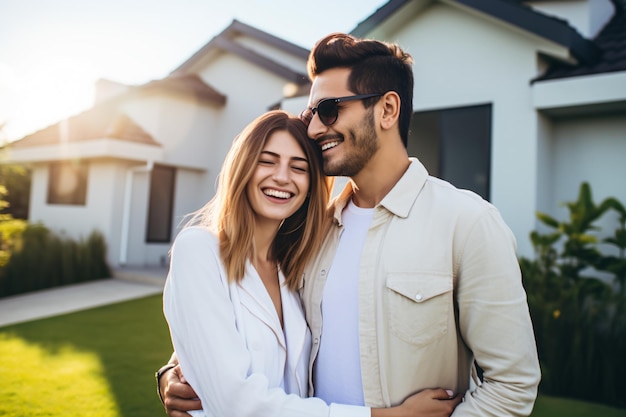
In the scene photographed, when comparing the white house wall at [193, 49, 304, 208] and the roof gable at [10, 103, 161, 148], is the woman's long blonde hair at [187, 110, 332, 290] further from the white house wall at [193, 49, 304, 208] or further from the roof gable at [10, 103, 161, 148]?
the roof gable at [10, 103, 161, 148]

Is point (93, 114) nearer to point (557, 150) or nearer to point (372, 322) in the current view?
point (557, 150)

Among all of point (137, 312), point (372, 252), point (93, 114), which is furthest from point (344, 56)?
point (93, 114)

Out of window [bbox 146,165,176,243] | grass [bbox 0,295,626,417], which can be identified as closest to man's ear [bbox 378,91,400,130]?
grass [bbox 0,295,626,417]

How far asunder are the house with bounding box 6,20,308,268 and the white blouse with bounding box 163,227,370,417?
10984 millimetres

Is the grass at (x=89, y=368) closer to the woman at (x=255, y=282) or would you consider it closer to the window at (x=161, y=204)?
the woman at (x=255, y=282)

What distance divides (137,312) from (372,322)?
760 cm

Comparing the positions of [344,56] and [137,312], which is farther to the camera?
[137,312]

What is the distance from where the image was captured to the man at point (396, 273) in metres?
1.96

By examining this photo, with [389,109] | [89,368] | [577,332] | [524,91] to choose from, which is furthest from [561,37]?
[89,368]

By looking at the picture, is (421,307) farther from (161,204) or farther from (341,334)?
(161,204)

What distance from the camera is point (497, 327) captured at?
1937 mm

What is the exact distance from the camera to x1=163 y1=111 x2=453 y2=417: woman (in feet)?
6.58

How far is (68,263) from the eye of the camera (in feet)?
39.1


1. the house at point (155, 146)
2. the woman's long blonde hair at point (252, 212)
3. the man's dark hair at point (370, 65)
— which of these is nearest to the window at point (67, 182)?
the house at point (155, 146)
